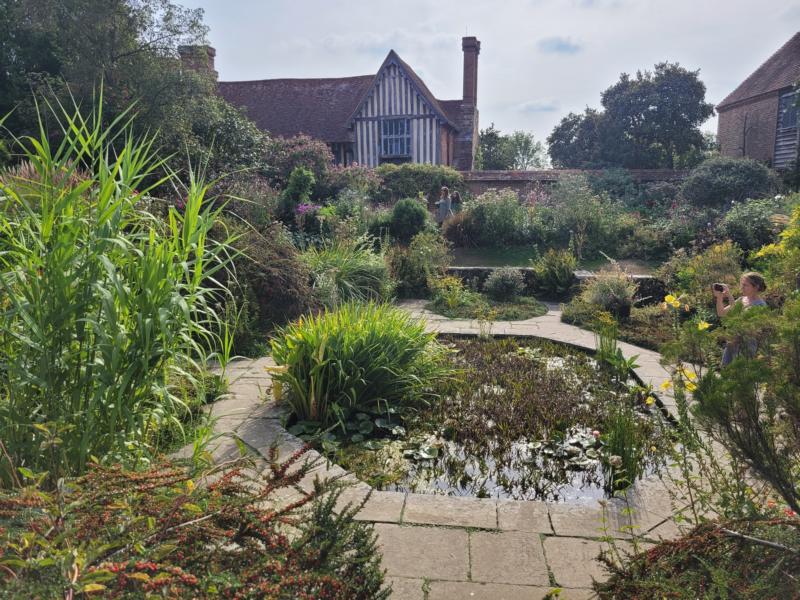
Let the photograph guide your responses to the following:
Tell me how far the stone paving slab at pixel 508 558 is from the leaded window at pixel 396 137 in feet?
68.6

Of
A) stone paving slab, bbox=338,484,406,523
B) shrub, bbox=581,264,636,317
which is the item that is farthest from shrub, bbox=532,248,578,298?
stone paving slab, bbox=338,484,406,523

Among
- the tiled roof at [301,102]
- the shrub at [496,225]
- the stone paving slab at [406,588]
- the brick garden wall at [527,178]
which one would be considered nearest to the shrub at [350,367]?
the stone paving slab at [406,588]

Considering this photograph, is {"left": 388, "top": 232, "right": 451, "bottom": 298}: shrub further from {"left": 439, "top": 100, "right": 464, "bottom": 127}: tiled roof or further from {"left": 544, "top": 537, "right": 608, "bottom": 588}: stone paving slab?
{"left": 439, "top": 100, "right": 464, "bottom": 127}: tiled roof

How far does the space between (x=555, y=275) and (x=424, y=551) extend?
282 inches

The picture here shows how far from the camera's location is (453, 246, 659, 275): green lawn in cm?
1110

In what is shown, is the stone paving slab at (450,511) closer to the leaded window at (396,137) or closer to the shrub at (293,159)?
the shrub at (293,159)

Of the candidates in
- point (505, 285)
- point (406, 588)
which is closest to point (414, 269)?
point (505, 285)

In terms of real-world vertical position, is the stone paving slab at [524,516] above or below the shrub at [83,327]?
below

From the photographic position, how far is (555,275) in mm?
9133

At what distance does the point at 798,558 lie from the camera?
5.37 ft

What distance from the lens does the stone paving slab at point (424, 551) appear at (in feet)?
7.75

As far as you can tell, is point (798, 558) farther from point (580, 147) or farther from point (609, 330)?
point (580, 147)

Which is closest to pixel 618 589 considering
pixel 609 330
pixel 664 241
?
pixel 609 330

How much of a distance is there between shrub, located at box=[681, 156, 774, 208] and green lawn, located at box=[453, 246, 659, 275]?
3880mm
